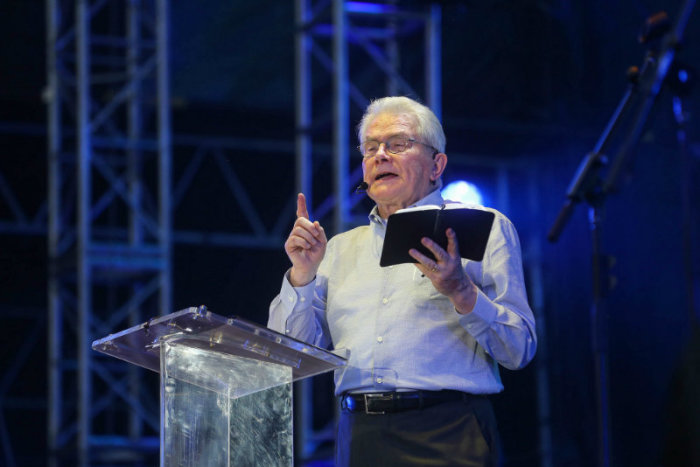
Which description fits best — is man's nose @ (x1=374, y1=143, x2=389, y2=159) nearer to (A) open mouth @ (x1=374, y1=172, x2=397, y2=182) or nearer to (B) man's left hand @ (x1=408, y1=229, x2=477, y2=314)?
(A) open mouth @ (x1=374, y1=172, x2=397, y2=182)

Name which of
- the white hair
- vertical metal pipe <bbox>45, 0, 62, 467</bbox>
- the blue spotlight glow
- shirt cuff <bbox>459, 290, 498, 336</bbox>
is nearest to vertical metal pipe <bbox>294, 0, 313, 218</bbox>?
the blue spotlight glow

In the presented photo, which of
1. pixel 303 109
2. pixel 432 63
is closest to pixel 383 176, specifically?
pixel 432 63

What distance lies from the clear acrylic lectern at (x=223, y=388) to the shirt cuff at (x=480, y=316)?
319mm

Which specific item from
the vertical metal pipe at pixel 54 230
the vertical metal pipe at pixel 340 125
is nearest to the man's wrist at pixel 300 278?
the vertical metal pipe at pixel 340 125

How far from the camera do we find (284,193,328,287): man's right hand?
7.72ft

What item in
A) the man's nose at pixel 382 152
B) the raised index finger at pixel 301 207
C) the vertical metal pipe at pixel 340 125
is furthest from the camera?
the vertical metal pipe at pixel 340 125

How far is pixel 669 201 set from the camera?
612 cm

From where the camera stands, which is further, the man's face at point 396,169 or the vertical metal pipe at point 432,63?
the vertical metal pipe at point 432,63

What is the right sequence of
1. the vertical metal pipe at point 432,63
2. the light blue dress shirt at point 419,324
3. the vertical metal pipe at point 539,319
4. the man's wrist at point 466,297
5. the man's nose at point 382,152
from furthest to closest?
the vertical metal pipe at point 539,319, the vertical metal pipe at point 432,63, the man's nose at point 382,152, the light blue dress shirt at point 419,324, the man's wrist at point 466,297

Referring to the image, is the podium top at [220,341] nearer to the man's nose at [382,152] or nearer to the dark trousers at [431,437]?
A: the dark trousers at [431,437]

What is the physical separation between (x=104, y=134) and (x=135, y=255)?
141 cm

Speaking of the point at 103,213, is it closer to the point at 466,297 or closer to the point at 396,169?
the point at 396,169

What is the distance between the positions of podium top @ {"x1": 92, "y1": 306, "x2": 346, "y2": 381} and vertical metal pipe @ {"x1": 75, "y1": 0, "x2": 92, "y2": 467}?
4.07 meters

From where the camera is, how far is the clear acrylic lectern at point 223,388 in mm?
2049
